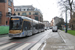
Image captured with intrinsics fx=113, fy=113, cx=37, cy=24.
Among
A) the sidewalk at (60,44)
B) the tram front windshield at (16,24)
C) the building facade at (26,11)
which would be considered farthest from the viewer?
the building facade at (26,11)

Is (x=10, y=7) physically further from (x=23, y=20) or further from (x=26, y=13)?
(x=26, y=13)

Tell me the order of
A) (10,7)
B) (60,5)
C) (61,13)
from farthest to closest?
1. (10,7)
2. (60,5)
3. (61,13)

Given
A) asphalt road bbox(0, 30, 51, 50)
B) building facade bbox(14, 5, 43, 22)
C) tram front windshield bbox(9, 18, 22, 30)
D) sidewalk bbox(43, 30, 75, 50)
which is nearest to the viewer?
sidewalk bbox(43, 30, 75, 50)

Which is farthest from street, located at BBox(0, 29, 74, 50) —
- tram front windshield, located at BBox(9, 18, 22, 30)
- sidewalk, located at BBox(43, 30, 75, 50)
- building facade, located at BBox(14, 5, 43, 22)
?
building facade, located at BBox(14, 5, 43, 22)

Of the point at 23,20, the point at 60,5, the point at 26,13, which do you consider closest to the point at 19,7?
the point at 26,13

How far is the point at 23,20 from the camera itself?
615 inches

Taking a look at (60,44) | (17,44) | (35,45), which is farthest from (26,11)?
(35,45)

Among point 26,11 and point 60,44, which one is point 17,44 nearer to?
point 60,44

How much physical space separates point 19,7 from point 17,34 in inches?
2580

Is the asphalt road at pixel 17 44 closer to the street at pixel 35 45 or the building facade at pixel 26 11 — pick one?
the street at pixel 35 45

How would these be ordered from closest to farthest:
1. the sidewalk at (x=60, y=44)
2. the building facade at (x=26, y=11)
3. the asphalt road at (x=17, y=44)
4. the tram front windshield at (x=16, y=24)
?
the sidewalk at (x=60, y=44) → the asphalt road at (x=17, y=44) → the tram front windshield at (x=16, y=24) → the building facade at (x=26, y=11)

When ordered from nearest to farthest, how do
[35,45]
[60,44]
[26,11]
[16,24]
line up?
[35,45] < [60,44] < [16,24] < [26,11]

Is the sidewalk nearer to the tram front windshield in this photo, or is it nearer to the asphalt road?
the asphalt road

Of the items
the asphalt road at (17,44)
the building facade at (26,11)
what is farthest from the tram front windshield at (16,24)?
the building facade at (26,11)
